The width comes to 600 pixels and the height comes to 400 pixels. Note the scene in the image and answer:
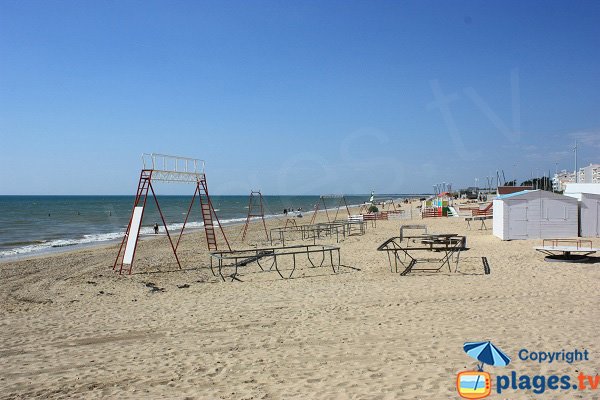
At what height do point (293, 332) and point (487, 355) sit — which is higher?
point (487, 355)

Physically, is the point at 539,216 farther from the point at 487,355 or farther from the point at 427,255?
the point at 487,355

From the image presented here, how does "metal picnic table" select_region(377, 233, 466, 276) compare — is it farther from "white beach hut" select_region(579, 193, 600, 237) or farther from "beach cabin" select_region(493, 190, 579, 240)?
"white beach hut" select_region(579, 193, 600, 237)

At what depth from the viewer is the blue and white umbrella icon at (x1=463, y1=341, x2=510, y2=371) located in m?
4.99

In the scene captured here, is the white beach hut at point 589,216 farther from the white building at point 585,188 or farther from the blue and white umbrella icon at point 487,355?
the blue and white umbrella icon at point 487,355

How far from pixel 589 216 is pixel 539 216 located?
1764mm

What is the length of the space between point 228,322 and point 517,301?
16.4ft

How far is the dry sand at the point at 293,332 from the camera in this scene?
489 cm

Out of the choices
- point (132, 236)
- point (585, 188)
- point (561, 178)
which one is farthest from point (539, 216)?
point (561, 178)

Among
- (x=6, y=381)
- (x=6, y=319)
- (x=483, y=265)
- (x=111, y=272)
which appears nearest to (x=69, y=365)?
(x=6, y=381)

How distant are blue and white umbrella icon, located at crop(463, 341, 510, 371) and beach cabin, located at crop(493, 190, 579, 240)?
41.1 ft

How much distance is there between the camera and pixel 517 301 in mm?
7945

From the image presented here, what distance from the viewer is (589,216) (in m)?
16.4

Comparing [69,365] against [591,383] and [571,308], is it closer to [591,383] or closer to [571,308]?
[591,383]

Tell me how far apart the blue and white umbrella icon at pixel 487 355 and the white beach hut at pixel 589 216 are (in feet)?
44.6
